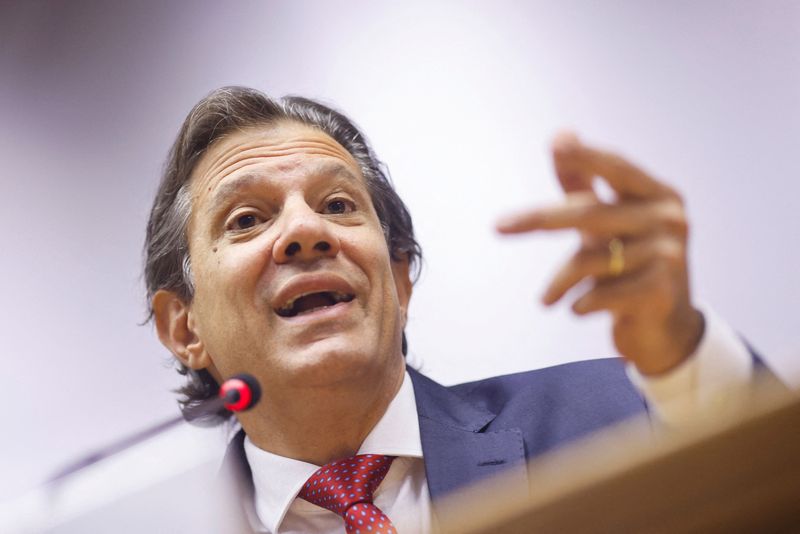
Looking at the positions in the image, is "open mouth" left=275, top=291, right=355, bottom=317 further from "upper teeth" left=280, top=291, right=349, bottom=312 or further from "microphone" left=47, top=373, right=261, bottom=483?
"microphone" left=47, top=373, right=261, bottom=483

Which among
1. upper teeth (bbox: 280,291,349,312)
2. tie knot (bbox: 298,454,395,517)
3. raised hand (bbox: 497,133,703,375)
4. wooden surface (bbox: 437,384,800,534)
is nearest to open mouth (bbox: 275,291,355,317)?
upper teeth (bbox: 280,291,349,312)

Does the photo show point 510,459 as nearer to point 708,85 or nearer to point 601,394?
point 601,394

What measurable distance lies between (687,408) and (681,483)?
586mm

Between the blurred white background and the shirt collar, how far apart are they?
0.47 ft

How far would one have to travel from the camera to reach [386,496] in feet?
4.19

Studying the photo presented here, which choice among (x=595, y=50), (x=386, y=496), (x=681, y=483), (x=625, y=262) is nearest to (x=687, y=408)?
(x=625, y=262)

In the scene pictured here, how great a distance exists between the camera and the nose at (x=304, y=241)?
133 centimetres

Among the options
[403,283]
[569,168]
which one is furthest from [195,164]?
[569,168]

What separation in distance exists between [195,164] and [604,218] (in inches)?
30.9

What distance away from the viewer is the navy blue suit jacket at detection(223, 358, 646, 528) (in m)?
1.25

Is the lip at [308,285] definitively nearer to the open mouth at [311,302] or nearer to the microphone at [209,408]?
the open mouth at [311,302]

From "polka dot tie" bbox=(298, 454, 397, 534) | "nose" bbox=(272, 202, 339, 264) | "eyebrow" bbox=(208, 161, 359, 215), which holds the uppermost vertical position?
"eyebrow" bbox=(208, 161, 359, 215)

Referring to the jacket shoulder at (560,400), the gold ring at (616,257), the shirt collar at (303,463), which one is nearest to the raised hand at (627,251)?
the gold ring at (616,257)

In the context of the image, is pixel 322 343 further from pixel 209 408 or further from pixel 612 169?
pixel 612 169
